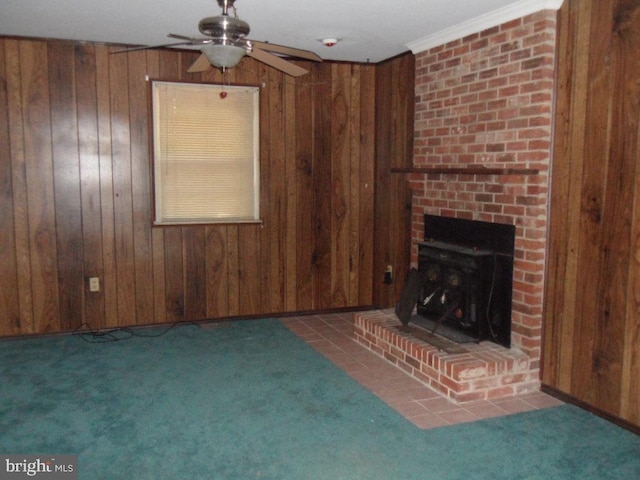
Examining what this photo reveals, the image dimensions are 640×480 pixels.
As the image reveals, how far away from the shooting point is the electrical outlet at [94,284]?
184 inches

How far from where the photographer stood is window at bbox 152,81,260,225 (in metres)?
4.76

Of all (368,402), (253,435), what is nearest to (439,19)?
(368,402)

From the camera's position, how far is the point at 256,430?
2.94m

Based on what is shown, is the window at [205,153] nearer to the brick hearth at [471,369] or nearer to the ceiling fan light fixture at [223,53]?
the brick hearth at [471,369]

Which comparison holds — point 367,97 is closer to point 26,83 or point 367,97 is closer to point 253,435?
point 26,83

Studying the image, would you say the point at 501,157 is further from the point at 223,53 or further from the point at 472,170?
the point at 223,53

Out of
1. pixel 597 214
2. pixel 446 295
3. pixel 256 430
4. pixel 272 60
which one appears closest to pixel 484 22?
pixel 597 214

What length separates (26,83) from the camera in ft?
14.4

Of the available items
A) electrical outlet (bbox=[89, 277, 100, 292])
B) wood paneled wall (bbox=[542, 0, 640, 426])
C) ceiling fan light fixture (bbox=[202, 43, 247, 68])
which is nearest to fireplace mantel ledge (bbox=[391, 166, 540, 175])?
wood paneled wall (bbox=[542, 0, 640, 426])

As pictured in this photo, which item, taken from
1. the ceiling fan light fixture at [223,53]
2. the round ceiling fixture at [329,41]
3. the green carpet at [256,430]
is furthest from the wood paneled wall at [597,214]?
the ceiling fan light fixture at [223,53]

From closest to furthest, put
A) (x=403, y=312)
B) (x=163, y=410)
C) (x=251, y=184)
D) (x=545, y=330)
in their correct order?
(x=163, y=410) → (x=545, y=330) → (x=403, y=312) → (x=251, y=184)

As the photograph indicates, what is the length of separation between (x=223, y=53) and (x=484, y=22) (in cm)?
203

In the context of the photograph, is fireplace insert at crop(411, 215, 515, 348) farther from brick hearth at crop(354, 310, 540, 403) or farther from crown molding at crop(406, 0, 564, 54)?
crown molding at crop(406, 0, 564, 54)

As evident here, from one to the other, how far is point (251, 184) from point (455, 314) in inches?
86.0
